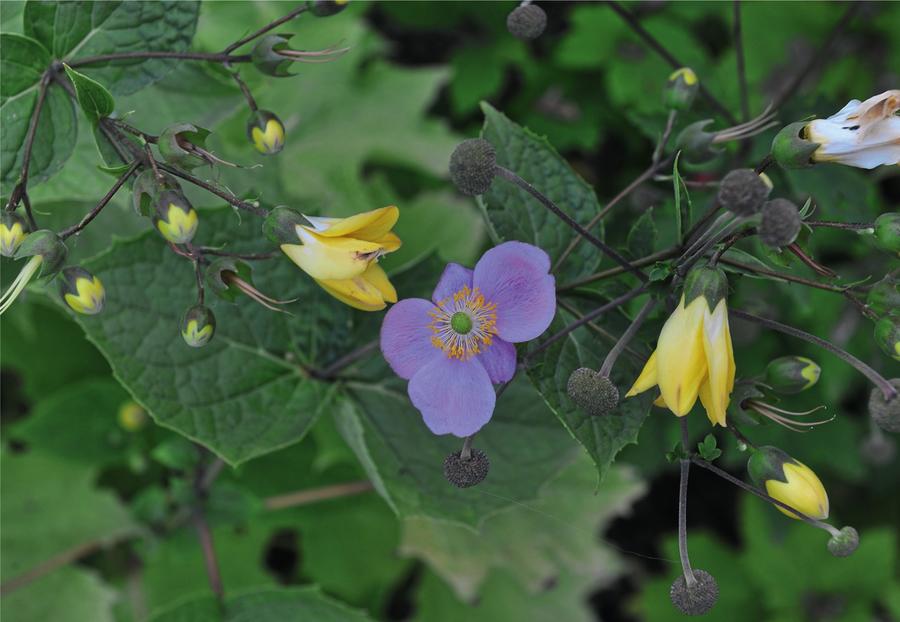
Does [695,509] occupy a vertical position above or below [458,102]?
below

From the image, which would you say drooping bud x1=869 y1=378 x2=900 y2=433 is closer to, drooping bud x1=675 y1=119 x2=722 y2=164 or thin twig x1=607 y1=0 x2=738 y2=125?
drooping bud x1=675 y1=119 x2=722 y2=164

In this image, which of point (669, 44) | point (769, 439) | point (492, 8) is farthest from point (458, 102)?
point (769, 439)

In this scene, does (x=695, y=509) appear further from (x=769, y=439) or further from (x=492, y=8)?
(x=492, y=8)

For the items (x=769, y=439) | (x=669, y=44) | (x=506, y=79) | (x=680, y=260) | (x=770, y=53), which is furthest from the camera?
(x=506, y=79)

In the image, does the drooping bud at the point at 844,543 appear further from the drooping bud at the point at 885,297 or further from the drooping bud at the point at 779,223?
the drooping bud at the point at 779,223

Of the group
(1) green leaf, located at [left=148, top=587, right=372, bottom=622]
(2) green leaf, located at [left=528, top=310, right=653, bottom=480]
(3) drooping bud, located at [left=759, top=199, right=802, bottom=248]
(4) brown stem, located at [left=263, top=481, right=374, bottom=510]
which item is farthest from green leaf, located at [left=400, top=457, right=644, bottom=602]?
(3) drooping bud, located at [left=759, top=199, right=802, bottom=248]

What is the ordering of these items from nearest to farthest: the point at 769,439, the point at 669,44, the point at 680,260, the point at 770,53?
the point at 680,260 → the point at 769,439 → the point at 669,44 → the point at 770,53

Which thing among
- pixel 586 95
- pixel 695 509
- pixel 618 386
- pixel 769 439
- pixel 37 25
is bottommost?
pixel 695 509
